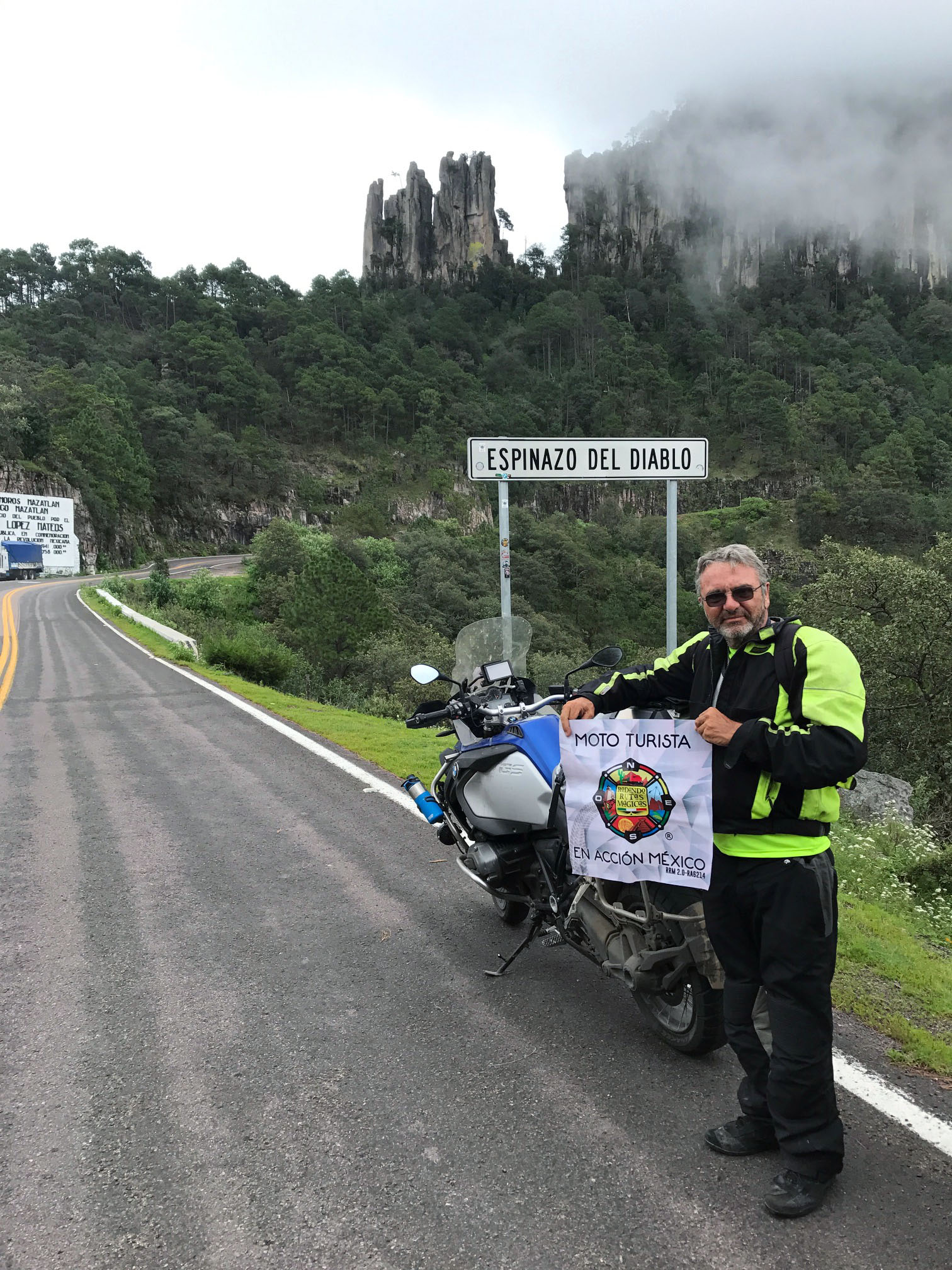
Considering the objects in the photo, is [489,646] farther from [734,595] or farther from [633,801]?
[734,595]

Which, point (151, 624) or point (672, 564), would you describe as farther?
point (151, 624)

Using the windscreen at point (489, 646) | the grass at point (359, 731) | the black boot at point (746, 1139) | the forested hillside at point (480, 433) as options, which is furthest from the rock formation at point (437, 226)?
the black boot at point (746, 1139)

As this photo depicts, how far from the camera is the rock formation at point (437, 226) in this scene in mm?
147125

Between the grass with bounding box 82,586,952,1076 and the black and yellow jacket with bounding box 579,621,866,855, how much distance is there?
124cm

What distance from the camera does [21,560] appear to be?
47406mm

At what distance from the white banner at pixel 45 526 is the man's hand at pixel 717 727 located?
52597mm

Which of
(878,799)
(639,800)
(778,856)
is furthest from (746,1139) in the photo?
(878,799)

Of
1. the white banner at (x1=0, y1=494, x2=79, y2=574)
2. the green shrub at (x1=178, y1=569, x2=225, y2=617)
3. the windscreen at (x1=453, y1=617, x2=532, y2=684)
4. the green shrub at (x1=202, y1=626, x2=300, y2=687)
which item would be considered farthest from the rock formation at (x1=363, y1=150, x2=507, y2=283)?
the windscreen at (x1=453, y1=617, x2=532, y2=684)

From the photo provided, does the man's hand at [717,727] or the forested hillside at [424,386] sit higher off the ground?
the forested hillside at [424,386]

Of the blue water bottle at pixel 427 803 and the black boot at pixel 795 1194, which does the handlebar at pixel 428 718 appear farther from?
the black boot at pixel 795 1194

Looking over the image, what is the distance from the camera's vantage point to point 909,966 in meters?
3.49

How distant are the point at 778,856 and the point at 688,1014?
37.7 inches

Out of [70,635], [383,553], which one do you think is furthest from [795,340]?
[70,635]

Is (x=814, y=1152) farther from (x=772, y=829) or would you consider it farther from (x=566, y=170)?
(x=566, y=170)
